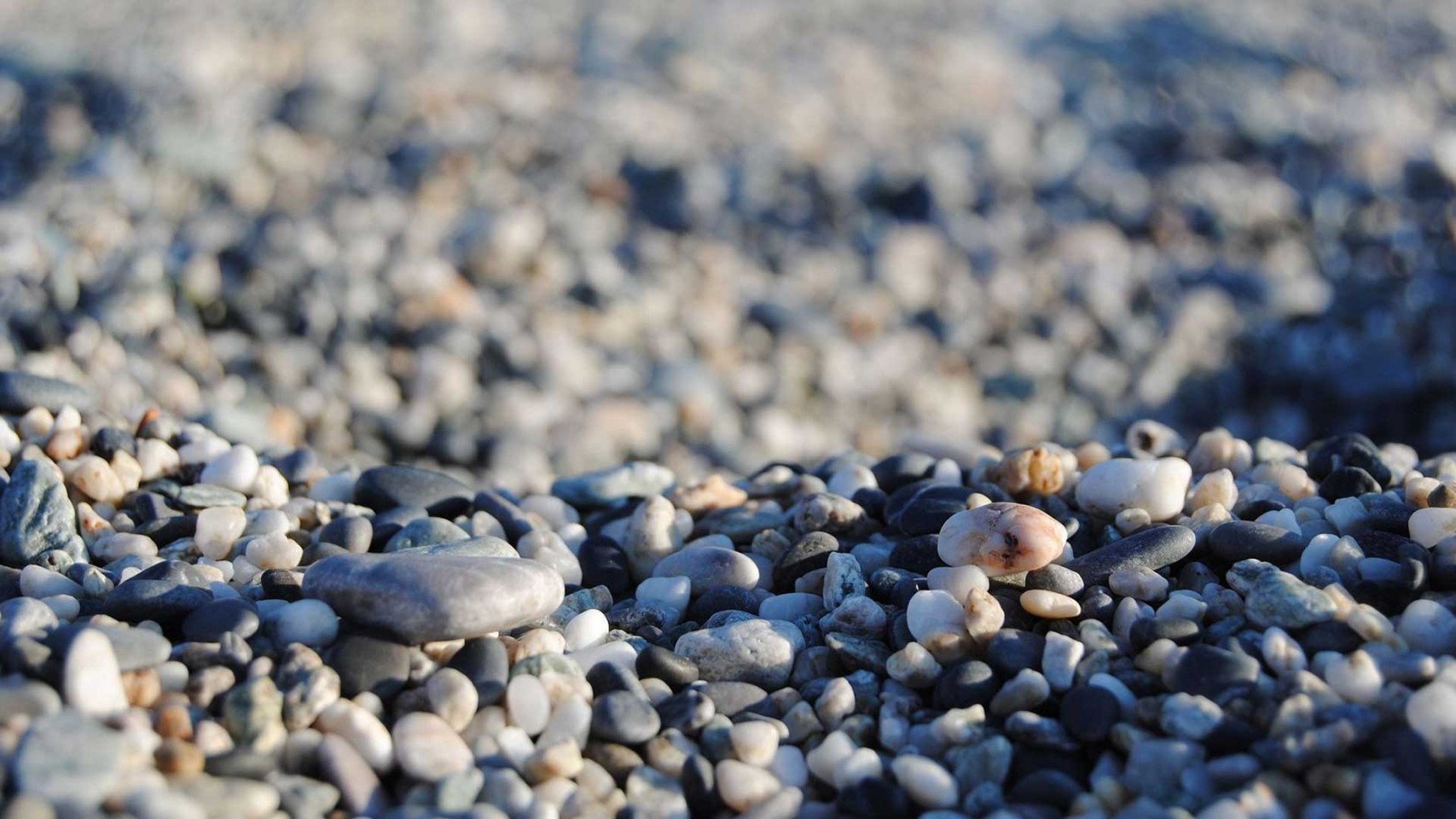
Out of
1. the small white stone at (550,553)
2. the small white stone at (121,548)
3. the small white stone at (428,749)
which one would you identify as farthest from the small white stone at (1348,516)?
the small white stone at (121,548)

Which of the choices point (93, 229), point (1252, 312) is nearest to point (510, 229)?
point (93, 229)

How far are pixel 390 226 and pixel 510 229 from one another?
14.2 inches

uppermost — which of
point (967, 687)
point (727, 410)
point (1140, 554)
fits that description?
point (1140, 554)

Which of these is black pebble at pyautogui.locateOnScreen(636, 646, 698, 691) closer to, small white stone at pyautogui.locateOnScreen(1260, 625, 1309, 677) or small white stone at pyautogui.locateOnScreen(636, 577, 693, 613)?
small white stone at pyautogui.locateOnScreen(636, 577, 693, 613)

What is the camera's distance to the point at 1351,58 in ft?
18.7

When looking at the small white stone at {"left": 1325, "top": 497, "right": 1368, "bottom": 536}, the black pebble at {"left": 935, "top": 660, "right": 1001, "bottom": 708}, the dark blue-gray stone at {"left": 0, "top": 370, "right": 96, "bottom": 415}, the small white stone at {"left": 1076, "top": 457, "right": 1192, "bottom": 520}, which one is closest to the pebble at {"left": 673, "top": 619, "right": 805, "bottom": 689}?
the black pebble at {"left": 935, "top": 660, "right": 1001, "bottom": 708}

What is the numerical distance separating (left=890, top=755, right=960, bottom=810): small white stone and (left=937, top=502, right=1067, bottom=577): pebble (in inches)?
13.5

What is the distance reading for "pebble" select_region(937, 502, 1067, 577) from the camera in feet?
4.88

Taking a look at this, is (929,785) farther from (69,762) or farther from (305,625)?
(69,762)

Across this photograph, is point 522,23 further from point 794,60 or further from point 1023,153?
point 1023,153

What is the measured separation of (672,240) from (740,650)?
2.45m

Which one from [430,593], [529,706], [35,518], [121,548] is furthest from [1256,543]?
[35,518]

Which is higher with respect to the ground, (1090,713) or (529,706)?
(1090,713)

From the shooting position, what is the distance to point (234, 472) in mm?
1833
